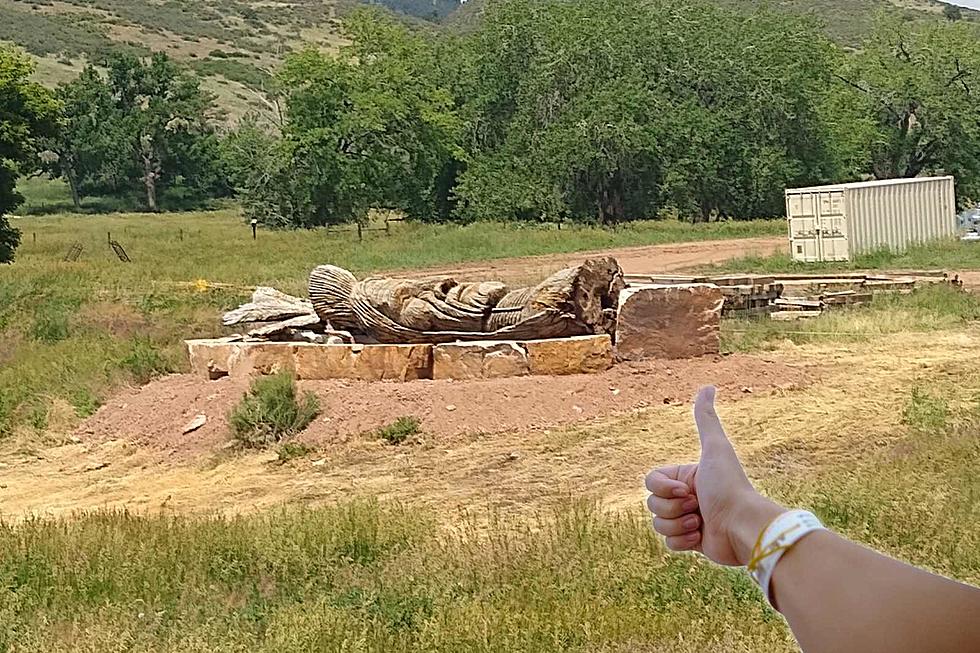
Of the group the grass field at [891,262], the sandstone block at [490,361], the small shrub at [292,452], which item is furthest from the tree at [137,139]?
the small shrub at [292,452]

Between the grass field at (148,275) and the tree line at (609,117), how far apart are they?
3008 mm

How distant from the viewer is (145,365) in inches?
527

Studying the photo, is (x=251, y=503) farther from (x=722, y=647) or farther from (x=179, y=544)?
(x=722, y=647)

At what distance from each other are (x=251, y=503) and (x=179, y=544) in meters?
2.17

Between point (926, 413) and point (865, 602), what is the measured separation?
8867 millimetres

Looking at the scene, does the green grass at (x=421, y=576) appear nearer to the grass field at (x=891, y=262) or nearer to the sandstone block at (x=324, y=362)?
the sandstone block at (x=324, y=362)

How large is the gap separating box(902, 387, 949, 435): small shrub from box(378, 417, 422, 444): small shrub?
12.7ft

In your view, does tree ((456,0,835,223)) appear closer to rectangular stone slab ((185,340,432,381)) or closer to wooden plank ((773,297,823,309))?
wooden plank ((773,297,823,309))

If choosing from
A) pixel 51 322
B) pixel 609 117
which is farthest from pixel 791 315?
pixel 609 117

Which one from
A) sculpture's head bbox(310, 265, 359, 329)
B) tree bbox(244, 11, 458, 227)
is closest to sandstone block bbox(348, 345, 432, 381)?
sculpture's head bbox(310, 265, 359, 329)

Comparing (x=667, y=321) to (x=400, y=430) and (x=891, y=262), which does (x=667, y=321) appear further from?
(x=891, y=262)

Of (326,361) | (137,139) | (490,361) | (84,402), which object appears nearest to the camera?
(490,361)

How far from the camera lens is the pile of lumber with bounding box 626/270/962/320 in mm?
17547

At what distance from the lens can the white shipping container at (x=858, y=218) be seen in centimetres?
2512
